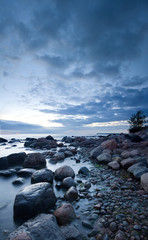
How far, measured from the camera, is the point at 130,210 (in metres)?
2.68

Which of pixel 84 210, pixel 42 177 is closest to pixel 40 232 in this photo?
pixel 84 210

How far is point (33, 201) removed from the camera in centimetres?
266

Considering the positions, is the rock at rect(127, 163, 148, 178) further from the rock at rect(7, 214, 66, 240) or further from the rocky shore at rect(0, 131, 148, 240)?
the rock at rect(7, 214, 66, 240)

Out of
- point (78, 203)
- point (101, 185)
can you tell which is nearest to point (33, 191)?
point (78, 203)

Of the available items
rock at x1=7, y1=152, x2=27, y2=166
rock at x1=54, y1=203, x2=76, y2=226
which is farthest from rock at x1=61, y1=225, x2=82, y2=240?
rock at x1=7, y1=152, x2=27, y2=166

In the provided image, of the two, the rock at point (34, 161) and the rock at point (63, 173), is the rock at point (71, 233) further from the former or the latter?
the rock at point (34, 161)

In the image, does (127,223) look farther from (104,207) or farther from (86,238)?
(86,238)

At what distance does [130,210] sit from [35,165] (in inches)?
215

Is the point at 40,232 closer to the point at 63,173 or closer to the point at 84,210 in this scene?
the point at 84,210

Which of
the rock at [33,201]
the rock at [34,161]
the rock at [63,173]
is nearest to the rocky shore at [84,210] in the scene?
the rock at [33,201]

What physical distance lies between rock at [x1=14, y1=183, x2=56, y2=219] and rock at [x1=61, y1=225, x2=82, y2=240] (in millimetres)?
768

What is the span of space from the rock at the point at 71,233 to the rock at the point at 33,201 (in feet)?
2.52

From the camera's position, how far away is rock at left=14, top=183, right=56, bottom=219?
8.59 ft

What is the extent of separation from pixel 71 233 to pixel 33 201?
1.02 metres
